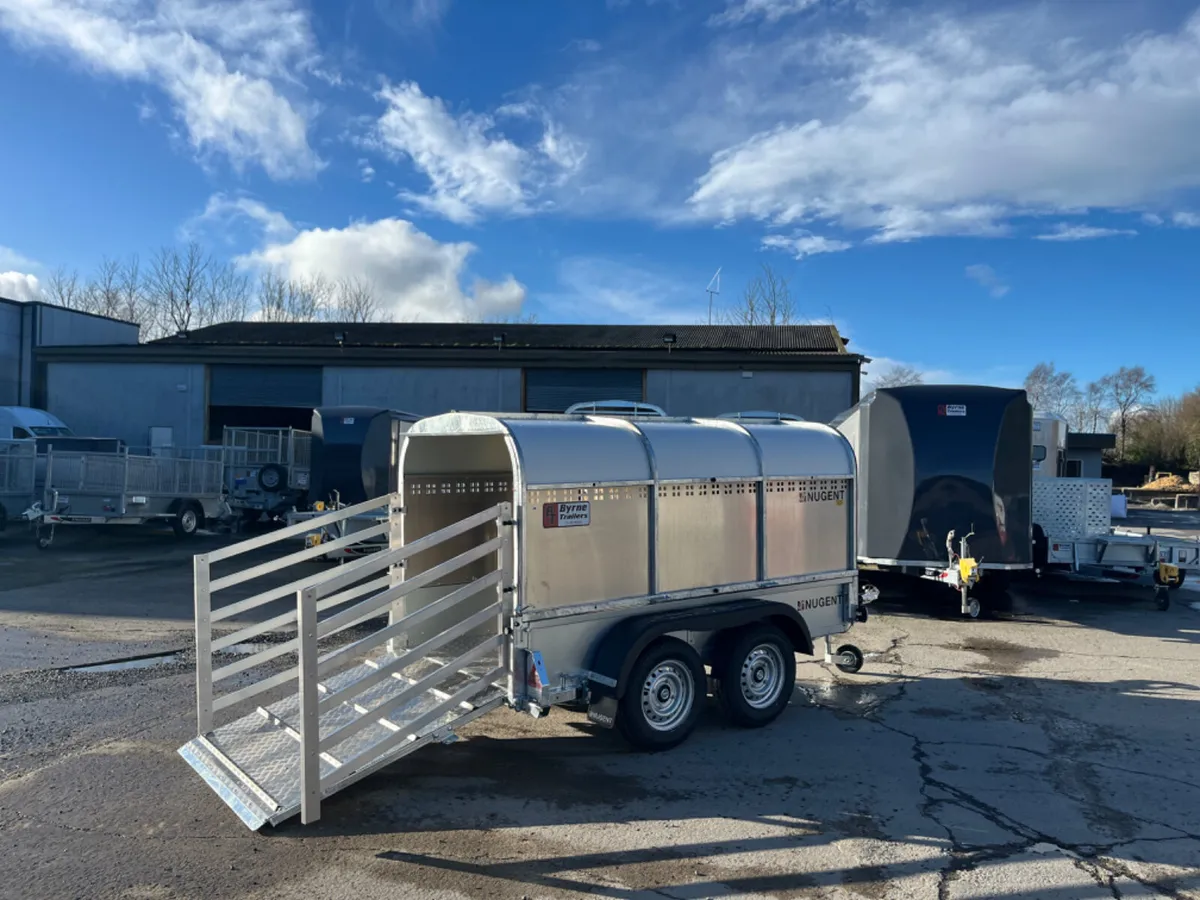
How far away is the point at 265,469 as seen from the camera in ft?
68.2

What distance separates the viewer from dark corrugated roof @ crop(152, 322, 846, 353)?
112 ft

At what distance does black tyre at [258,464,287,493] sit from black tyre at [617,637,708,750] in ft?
56.6

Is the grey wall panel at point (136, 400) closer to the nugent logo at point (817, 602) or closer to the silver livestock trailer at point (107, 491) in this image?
the silver livestock trailer at point (107, 491)

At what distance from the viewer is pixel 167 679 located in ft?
24.5

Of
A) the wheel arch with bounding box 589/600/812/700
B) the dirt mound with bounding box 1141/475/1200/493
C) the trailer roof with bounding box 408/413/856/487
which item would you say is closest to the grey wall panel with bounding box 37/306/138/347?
the trailer roof with bounding box 408/413/856/487

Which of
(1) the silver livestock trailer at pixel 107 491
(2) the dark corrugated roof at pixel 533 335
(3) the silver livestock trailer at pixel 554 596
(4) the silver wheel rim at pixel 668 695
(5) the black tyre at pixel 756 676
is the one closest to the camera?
(3) the silver livestock trailer at pixel 554 596

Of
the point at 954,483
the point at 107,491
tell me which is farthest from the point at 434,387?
the point at 954,483

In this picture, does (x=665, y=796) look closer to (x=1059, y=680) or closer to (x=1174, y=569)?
(x=1059, y=680)

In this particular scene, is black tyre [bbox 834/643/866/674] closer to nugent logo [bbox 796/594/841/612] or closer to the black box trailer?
nugent logo [bbox 796/594/841/612]

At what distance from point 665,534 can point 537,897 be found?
9.09 feet

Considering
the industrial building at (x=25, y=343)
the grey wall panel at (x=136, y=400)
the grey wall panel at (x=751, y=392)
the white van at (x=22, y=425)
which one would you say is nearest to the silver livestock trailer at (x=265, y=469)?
the white van at (x=22, y=425)

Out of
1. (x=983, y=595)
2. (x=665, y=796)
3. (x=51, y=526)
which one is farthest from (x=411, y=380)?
(x=665, y=796)

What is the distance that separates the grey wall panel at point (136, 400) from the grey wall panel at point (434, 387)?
4.88m

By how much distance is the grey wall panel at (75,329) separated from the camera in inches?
1170
